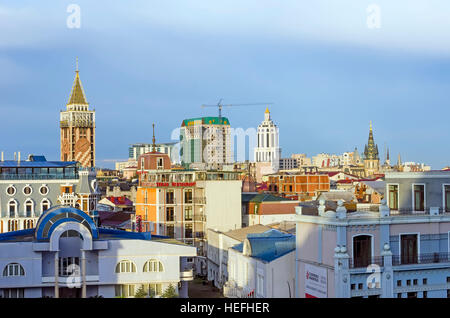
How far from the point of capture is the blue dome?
41.7 metres

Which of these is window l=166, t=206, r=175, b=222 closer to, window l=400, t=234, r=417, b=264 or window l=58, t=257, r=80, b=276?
window l=58, t=257, r=80, b=276

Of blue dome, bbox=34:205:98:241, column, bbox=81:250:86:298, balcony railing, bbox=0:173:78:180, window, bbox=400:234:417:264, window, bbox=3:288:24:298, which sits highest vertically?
balcony railing, bbox=0:173:78:180

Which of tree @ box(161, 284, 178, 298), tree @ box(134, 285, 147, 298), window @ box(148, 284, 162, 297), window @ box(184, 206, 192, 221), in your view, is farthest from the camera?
window @ box(184, 206, 192, 221)

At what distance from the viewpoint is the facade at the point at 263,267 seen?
36812 millimetres

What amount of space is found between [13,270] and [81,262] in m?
3.39

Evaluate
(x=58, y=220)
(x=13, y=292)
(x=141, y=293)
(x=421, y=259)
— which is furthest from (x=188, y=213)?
(x=421, y=259)

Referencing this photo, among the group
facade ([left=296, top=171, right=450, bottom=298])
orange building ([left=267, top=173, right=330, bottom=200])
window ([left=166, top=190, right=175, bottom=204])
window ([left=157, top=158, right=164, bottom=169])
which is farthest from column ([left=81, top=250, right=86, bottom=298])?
orange building ([left=267, top=173, right=330, bottom=200])

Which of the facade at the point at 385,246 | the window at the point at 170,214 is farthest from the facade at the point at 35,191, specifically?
the facade at the point at 385,246

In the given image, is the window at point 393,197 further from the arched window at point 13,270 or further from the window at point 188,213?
the window at point 188,213

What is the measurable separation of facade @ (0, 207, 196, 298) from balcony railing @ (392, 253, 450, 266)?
13.5 m

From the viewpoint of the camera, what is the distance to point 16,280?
4134 cm

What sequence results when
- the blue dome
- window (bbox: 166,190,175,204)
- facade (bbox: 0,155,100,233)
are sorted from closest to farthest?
the blue dome, facade (bbox: 0,155,100,233), window (bbox: 166,190,175,204)
